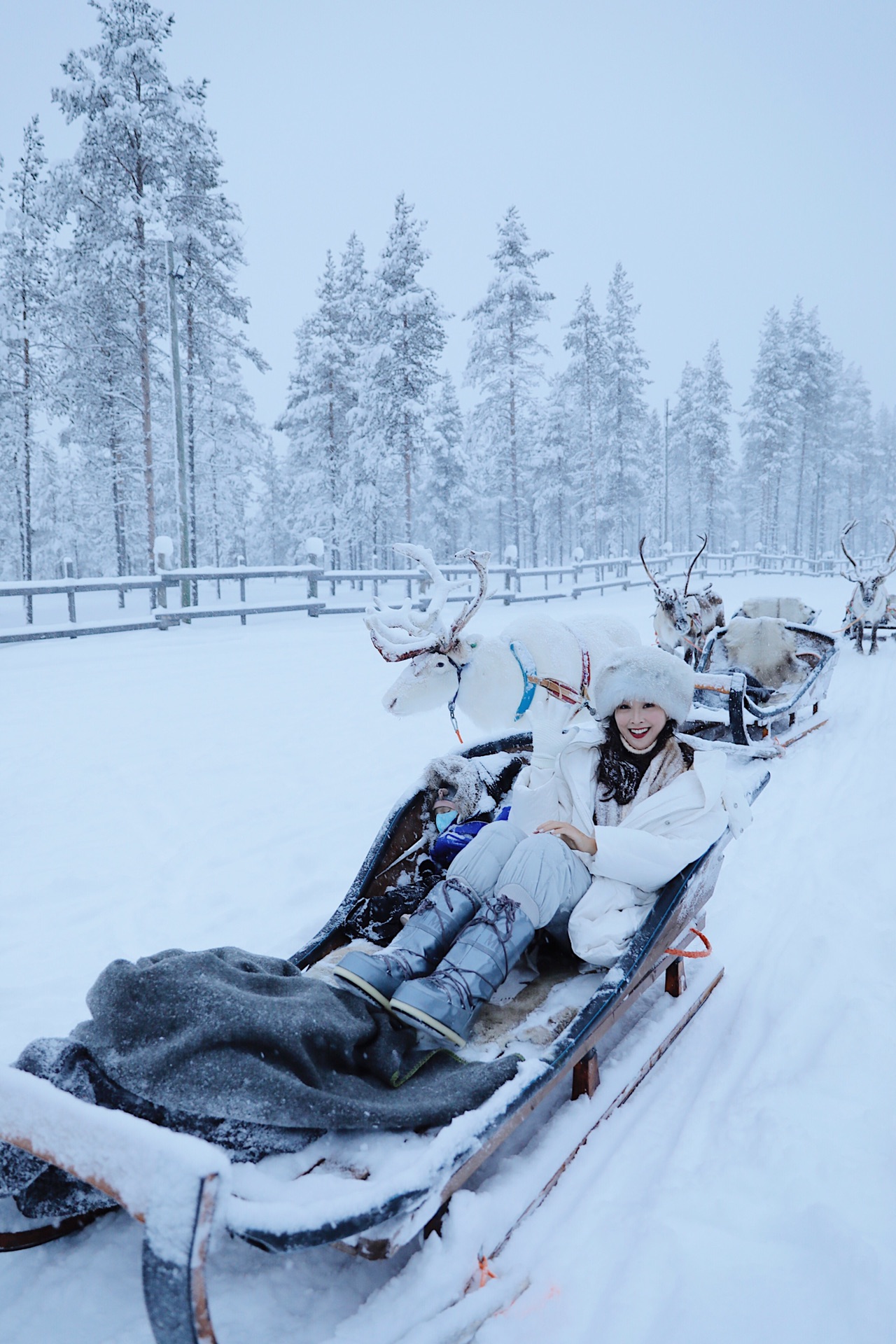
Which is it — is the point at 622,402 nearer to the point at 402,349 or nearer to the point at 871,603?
the point at 402,349

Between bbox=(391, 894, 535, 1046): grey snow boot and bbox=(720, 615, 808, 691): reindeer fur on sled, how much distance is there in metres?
6.19

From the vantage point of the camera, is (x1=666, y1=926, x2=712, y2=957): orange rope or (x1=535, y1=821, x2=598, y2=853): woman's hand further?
(x1=666, y1=926, x2=712, y2=957): orange rope

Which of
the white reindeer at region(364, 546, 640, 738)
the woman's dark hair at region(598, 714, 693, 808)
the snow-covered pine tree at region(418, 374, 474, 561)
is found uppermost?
the snow-covered pine tree at region(418, 374, 474, 561)

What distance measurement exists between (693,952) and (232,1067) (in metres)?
2.05

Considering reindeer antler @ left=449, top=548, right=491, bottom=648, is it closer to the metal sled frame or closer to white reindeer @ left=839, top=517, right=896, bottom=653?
the metal sled frame

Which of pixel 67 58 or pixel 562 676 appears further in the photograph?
pixel 67 58

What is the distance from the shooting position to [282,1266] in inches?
69.6

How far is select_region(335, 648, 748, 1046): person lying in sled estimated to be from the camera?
2.17 metres

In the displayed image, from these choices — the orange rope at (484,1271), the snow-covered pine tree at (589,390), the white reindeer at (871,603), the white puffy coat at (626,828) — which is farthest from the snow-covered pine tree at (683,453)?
the orange rope at (484,1271)

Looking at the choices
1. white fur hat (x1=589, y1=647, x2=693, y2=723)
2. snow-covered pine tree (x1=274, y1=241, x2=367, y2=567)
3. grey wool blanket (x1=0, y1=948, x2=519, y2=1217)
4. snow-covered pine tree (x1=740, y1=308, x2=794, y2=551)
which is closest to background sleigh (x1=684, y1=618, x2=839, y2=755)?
white fur hat (x1=589, y1=647, x2=693, y2=723)

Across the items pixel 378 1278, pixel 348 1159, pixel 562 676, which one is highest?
pixel 562 676

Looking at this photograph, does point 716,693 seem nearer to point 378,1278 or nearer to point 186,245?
point 378,1278

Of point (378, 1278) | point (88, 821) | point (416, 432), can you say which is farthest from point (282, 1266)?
point (416, 432)

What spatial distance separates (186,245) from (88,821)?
1688cm
